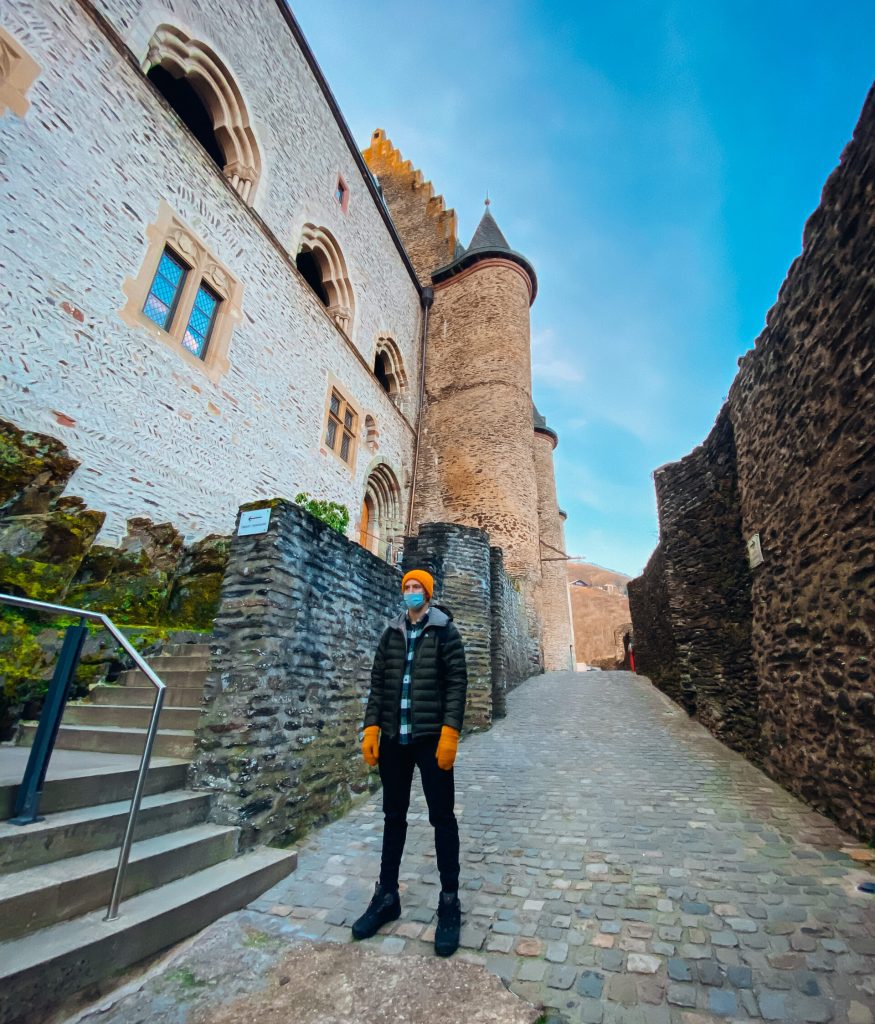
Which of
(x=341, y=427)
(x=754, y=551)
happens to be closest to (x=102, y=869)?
(x=754, y=551)

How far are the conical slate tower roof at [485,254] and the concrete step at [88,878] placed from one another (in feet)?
65.8

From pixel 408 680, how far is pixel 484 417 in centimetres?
1463

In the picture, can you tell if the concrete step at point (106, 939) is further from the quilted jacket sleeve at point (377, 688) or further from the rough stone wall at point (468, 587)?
the rough stone wall at point (468, 587)

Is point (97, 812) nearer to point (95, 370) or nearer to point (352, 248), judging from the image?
point (95, 370)

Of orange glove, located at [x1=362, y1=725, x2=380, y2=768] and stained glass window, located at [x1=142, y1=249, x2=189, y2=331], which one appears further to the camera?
stained glass window, located at [x1=142, y1=249, x2=189, y2=331]

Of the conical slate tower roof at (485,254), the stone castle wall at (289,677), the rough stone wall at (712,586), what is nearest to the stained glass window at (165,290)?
the stone castle wall at (289,677)

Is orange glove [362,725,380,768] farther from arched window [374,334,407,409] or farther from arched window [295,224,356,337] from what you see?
arched window [374,334,407,409]

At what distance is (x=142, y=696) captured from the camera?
4086mm

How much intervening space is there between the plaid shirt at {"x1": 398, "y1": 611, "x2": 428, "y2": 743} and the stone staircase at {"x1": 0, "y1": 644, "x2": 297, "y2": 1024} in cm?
122

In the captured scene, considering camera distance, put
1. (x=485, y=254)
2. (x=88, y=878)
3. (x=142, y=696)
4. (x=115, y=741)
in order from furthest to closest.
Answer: (x=485, y=254), (x=142, y=696), (x=115, y=741), (x=88, y=878)

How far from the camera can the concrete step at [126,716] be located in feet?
12.2

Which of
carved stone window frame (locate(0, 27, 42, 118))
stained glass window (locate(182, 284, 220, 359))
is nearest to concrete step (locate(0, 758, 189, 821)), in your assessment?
stained glass window (locate(182, 284, 220, 359))

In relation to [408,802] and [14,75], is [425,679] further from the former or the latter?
[14,75]

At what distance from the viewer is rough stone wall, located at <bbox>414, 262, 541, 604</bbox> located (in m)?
15.5
